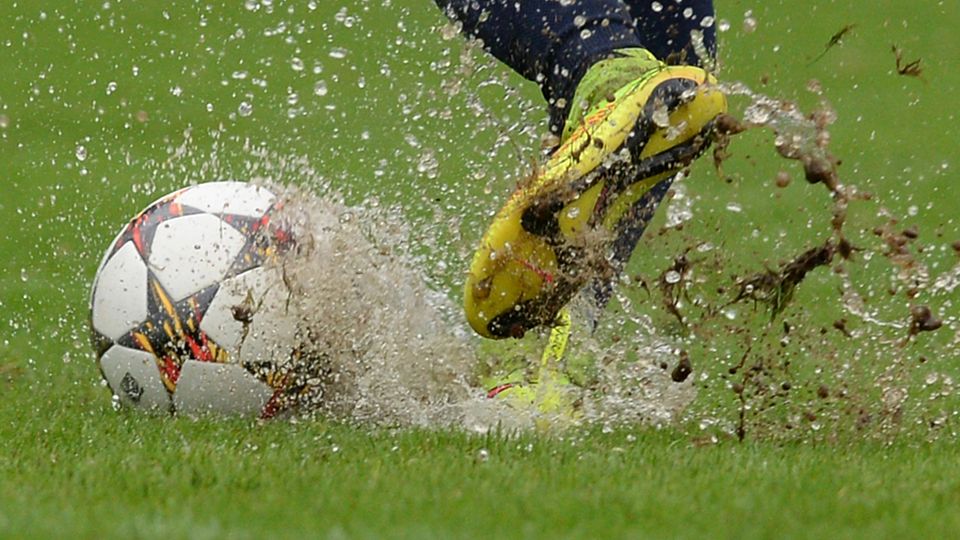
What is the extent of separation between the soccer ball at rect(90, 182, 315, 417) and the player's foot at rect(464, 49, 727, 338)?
21.1 inches

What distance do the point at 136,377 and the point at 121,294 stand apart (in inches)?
8.1

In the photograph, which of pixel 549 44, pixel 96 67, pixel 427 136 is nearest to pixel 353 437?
pixel 549 44

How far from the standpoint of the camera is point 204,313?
145 inches

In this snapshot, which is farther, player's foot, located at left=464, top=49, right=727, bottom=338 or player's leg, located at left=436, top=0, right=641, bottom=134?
player's leg, located at left=436, top=0, right=641, bottom=134

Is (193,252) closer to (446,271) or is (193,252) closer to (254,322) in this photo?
(254,322)

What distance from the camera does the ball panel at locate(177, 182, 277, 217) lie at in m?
3.79

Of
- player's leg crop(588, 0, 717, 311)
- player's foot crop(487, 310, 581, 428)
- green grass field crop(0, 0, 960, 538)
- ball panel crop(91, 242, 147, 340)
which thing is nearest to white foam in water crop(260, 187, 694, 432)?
player's foot crop(487, 310, 581, 428)

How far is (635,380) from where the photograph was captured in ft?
12.3

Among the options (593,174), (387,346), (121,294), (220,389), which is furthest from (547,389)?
(121,294)

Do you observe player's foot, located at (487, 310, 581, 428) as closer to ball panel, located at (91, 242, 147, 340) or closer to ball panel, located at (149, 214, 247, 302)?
ball panel, located at (149, 214, 247, 302)

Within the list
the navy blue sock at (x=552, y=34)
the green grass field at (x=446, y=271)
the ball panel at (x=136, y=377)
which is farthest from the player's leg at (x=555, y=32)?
the ball panel at (x=136, y=377)

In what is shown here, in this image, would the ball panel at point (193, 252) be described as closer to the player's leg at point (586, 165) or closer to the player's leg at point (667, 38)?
the player's leg at point (586, 165)

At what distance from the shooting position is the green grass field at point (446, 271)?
2.38m

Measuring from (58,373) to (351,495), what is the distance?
7.87ft
